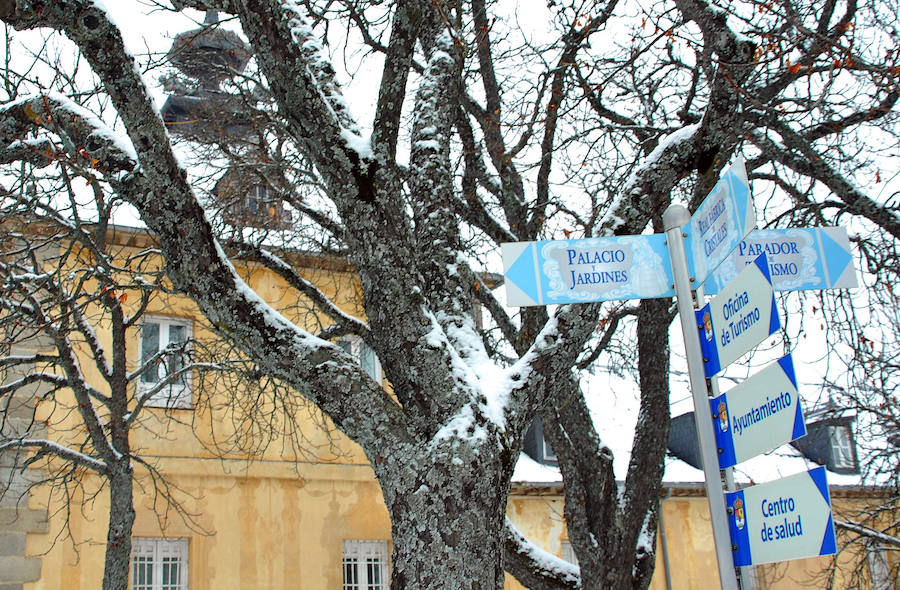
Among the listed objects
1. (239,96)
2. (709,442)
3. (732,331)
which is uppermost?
(239,96)

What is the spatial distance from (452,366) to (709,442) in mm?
1498

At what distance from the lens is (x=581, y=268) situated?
3.78m

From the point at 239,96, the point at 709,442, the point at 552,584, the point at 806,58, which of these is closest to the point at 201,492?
the point at 239,96

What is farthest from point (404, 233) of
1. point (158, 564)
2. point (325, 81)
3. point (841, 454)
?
point (841, 454)

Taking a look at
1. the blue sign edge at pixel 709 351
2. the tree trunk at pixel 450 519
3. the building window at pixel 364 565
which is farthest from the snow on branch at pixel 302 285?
the building window at pixel 364 565

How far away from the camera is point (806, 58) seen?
6375mm

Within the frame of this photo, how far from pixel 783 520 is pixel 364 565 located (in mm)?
10907

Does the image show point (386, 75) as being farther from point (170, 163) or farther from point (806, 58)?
point (806, 58)

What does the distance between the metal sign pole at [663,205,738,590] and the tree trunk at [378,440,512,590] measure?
1.15m

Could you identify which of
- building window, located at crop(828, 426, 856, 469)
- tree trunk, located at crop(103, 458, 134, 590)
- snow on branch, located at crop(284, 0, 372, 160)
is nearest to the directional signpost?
snow on branch, located at crop(284, 0, 372, 160)

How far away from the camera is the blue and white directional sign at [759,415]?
2.71 meters

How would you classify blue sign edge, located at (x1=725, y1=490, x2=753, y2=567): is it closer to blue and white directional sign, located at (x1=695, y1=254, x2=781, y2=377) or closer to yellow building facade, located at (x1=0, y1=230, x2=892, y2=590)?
blue and white directional sign, located at (x1=695, y1=254, x2=781, y2=377)

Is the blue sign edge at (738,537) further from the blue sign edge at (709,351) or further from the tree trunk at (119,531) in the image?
the tree trunk at (119,531)

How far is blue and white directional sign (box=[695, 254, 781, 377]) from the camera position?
2818mm
